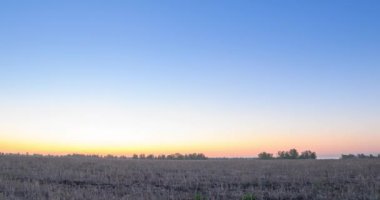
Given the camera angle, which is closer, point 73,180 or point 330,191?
point 330,191

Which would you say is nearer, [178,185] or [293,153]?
[178,185]

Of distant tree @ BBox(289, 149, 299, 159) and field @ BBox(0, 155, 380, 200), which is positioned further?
distant tree @ BBox(289, 149, 299, 159)

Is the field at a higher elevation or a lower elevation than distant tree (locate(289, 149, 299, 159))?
lower

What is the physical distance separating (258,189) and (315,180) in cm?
461

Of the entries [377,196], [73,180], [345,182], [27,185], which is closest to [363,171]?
[345,182]

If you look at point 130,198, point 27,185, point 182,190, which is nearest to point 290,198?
point 182,190

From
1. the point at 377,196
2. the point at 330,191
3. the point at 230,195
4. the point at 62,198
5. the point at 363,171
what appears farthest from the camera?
the point at 363,171

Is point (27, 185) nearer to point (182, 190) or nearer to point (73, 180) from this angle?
point (73, 180)

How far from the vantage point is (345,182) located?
2758 cm

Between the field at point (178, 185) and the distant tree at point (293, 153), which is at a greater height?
the distant tree at point (293, 153)

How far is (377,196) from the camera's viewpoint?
2138 cm

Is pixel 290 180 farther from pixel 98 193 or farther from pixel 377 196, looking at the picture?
pixel 98 193

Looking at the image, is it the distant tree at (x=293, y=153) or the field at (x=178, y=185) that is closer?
the field at (x=178, y=185)

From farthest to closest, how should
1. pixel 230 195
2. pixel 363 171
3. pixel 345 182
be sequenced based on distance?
pixel 363 171
pixel 345 182
pixel 230 195
